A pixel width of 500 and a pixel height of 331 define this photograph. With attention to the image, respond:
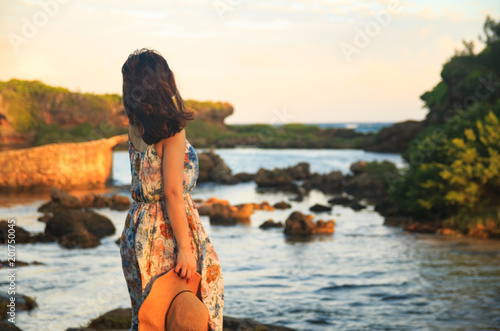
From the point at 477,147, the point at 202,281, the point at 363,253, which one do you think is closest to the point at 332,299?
the point at 363,253

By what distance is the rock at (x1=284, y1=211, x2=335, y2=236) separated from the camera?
14602mm

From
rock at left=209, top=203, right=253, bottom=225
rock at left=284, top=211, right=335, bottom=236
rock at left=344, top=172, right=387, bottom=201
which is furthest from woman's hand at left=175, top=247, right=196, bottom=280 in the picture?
rock at left=344, top=172, right=387, bottom=201

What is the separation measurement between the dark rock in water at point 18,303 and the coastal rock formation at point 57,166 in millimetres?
15266

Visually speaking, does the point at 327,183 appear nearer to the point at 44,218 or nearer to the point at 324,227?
the point at 324,227

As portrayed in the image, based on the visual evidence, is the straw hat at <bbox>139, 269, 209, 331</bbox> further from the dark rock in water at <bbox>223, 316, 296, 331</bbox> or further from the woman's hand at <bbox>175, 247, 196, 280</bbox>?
the dark rock in water at <bbox>223, 316, 296, 331</bbox>

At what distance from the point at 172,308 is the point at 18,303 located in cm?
486

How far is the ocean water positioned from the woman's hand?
4.13 meters

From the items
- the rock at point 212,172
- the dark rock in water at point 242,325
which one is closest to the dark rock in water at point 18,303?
the dark rock in water at point 242,325

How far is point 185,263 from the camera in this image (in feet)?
9.77

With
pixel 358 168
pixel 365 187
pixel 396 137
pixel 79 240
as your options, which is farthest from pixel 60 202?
pixel 396 137

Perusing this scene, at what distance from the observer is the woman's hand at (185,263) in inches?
117

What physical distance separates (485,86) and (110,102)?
32.1 metres

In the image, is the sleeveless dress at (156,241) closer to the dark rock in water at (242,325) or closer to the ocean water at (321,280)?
the dark rock in water at (242,325)

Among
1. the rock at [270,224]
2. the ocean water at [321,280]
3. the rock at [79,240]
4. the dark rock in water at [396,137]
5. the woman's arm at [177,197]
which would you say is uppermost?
the dark rock in water at [396,137]
